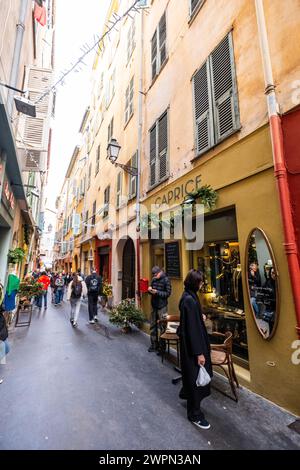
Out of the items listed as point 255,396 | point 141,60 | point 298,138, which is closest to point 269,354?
point 255,396

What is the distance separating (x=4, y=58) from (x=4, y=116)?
1.92 meters

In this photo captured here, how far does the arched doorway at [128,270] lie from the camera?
939 centimetres

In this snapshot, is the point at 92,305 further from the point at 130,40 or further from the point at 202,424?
the point at 130,40

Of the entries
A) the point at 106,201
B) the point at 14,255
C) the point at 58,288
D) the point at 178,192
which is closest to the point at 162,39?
A: the point at 178,192

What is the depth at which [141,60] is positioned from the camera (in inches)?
361

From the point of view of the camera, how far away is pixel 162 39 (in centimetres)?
777

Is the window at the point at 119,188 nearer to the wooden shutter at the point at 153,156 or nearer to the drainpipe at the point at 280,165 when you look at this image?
the wooden shutter at the point at 153,156

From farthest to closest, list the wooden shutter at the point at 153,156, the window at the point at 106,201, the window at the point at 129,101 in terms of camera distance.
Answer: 1. the window at the point at 106,201
2. the window at the point at 129,101
3. the wooden shutter at the point at 153,156

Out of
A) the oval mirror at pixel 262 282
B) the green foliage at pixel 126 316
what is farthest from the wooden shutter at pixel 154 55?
the green foliage at pixel 126 316

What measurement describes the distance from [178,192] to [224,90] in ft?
7.75

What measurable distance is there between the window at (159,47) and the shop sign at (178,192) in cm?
446

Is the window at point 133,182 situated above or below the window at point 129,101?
below

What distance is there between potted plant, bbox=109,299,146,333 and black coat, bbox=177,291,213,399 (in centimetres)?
400
